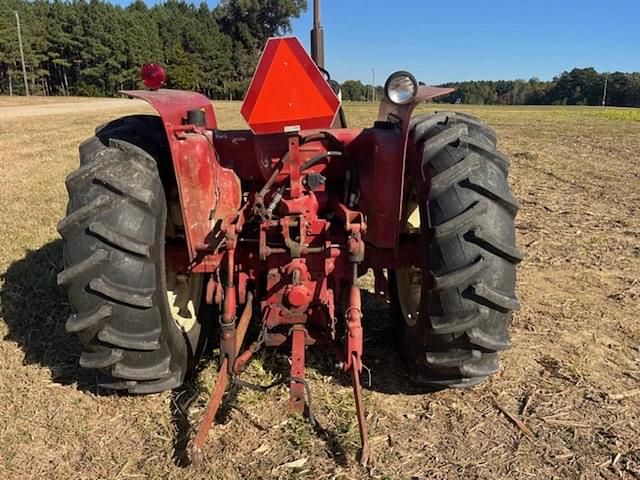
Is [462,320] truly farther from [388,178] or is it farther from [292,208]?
[292,208]

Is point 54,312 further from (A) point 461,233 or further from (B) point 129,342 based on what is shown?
(A) point 461,233

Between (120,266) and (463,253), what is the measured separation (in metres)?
1.46

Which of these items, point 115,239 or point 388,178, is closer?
point 115,239

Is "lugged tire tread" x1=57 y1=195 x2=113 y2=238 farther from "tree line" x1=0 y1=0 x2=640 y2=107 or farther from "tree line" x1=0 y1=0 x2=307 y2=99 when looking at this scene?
"tree line" x1=0 y1=0 x2=307 y2=99

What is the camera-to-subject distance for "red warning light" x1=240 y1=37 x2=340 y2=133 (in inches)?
95.9

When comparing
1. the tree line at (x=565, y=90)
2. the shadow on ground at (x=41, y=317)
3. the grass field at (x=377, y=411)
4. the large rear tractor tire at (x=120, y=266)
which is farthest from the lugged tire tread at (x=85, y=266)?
the tree line at (x=565, y=90)

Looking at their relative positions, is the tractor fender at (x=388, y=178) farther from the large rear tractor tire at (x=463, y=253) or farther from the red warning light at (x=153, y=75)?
the red warning light at (x=153, y=75)

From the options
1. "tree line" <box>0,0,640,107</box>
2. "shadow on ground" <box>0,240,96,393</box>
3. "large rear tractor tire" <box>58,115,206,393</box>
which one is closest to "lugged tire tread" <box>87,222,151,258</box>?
"large rear tractor tire" <box>58,115,206,393</box>

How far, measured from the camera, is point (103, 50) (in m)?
66.0

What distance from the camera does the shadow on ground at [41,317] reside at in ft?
11.0

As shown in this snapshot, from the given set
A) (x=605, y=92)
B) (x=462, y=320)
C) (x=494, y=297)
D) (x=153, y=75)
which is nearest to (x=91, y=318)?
(x=153, y=75)

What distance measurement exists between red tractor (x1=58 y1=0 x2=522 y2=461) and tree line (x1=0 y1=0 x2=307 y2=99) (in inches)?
2364

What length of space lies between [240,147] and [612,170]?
29.6 ft

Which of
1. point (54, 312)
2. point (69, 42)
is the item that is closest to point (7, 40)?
point (69, 42)
